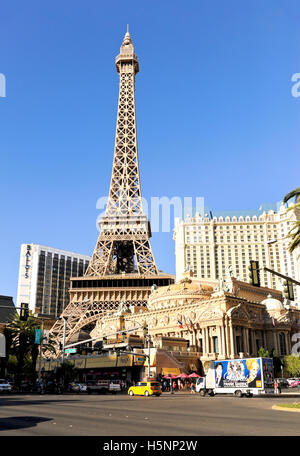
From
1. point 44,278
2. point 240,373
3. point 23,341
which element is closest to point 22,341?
point 23,341

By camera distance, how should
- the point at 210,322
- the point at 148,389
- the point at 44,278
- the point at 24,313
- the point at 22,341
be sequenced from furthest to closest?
the point at 44,278 < the point at 210,322 < the point at 22,341 < the point at 148,389 < the point at 24,313

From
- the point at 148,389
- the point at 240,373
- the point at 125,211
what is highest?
the point at 125,211

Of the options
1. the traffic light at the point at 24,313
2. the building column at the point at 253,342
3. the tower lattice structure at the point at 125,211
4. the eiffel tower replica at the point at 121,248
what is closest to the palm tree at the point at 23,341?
the traffic light at the point at 24,313

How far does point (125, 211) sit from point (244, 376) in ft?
263

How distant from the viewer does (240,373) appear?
44.5m

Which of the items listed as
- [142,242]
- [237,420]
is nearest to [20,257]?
[142,242]

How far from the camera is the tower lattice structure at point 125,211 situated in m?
112

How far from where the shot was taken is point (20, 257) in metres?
189

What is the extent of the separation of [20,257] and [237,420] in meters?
178

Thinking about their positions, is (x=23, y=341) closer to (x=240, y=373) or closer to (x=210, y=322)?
(x=240, y=373)

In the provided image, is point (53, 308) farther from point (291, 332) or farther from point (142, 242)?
point (291, 332)

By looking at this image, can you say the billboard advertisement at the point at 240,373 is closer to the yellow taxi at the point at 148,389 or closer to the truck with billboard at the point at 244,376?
the truck with billboard at the point at 244,376

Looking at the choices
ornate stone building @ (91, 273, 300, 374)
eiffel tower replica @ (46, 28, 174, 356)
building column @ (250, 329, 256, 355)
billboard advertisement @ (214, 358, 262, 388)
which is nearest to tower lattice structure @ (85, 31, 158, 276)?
eiffel tower replica @ (46, 28, 174, 356)

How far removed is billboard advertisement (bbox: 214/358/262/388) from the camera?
43469mm
